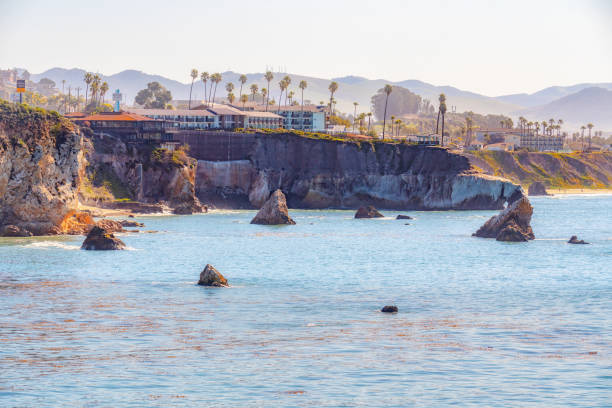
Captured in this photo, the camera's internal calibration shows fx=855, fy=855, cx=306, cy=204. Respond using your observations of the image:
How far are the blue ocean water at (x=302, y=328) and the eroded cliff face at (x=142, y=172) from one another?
64622 millimetres

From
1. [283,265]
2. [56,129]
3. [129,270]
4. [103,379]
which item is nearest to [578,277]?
[283,265]

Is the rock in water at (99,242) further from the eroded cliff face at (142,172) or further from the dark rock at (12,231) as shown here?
the eroded cliff face at (142,172)

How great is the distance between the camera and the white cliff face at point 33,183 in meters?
97.9

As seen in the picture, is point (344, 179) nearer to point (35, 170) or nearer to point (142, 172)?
point (142, 172)

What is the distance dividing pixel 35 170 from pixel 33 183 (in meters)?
1.84

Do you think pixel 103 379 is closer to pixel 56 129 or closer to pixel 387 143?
pixel 56 129

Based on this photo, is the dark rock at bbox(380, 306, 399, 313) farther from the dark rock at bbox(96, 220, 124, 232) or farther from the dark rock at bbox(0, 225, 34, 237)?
the dark rock at bbox(0, 225, 34, 237)

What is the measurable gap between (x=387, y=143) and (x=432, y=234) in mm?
76469

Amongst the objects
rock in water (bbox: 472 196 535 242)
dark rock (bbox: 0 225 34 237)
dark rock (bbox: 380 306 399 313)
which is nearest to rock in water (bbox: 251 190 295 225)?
rock in water (bbox: 472 196 535 242)

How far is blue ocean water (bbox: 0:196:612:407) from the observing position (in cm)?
3441

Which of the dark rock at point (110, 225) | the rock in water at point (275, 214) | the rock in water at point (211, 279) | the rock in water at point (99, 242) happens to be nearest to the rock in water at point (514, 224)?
the rock in water at point (275, 214)

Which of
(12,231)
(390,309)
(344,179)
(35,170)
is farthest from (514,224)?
(344,179)

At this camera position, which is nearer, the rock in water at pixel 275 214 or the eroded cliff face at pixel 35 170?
the eroded cliff face at pixel 35 170

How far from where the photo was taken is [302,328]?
4756cm
